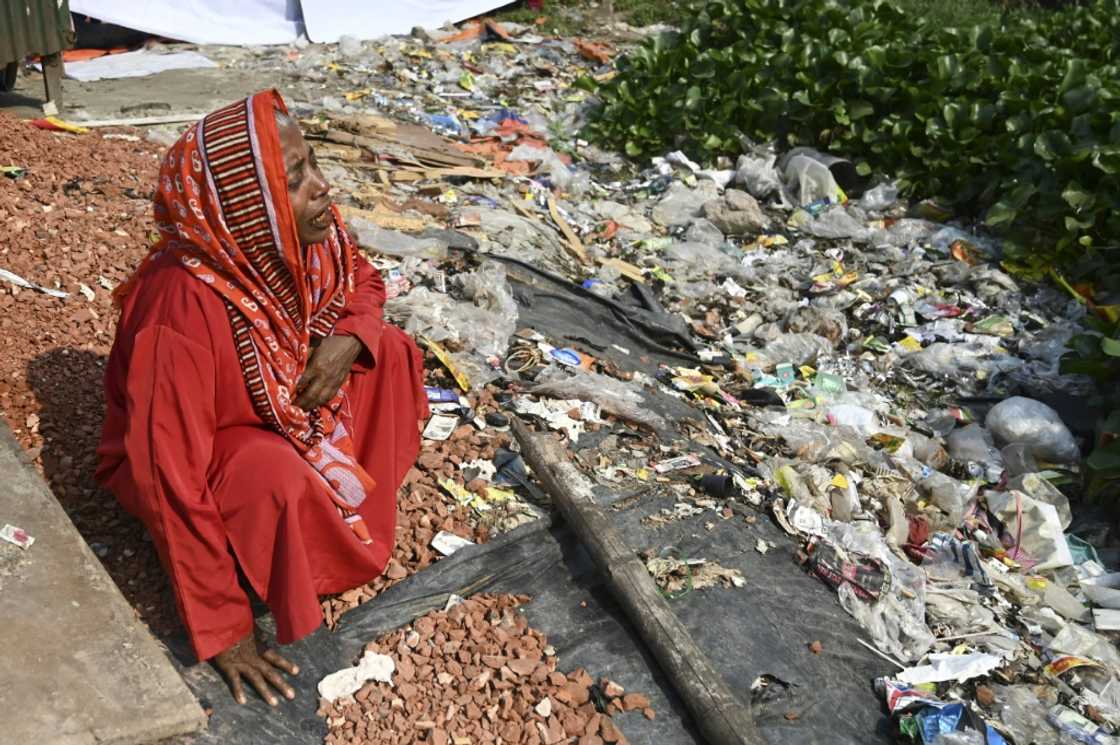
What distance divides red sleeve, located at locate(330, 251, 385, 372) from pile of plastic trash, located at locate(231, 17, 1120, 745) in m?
0.84

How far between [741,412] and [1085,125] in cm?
321

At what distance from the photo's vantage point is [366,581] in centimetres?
309

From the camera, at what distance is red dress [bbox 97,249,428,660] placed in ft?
8.39

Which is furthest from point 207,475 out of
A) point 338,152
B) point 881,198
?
point 881,198

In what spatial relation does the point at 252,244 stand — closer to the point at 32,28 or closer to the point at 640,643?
the point at 640,643

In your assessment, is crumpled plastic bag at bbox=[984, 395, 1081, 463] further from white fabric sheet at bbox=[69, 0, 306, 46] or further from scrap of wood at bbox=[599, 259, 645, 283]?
white fabric sheet at bbox=[69, 0, 306, 46]

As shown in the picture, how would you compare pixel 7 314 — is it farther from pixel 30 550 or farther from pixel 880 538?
pixel 880 538

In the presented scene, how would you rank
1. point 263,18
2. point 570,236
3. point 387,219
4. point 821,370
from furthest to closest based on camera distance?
point 263,18
point 570,236
point 387,219
point 821,370

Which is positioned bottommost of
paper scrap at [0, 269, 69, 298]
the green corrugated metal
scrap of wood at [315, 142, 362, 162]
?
scrap of wood at [315, 142, 362, 162]

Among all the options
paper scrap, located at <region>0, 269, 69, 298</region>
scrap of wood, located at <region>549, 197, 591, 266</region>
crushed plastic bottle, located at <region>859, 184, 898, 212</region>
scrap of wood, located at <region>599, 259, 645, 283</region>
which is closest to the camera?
paper scrap, located at <region>0, 269, 69, 298</region>

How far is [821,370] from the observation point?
5.54 meters

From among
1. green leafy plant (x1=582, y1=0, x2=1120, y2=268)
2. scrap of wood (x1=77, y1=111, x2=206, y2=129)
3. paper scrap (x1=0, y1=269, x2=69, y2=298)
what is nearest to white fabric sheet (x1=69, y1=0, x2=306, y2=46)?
scrap of wood (x1=77, y1=111, x2=206, y2=129)

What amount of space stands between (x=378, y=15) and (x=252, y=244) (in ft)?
27.9

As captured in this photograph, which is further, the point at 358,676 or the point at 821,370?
the point at 821,370
